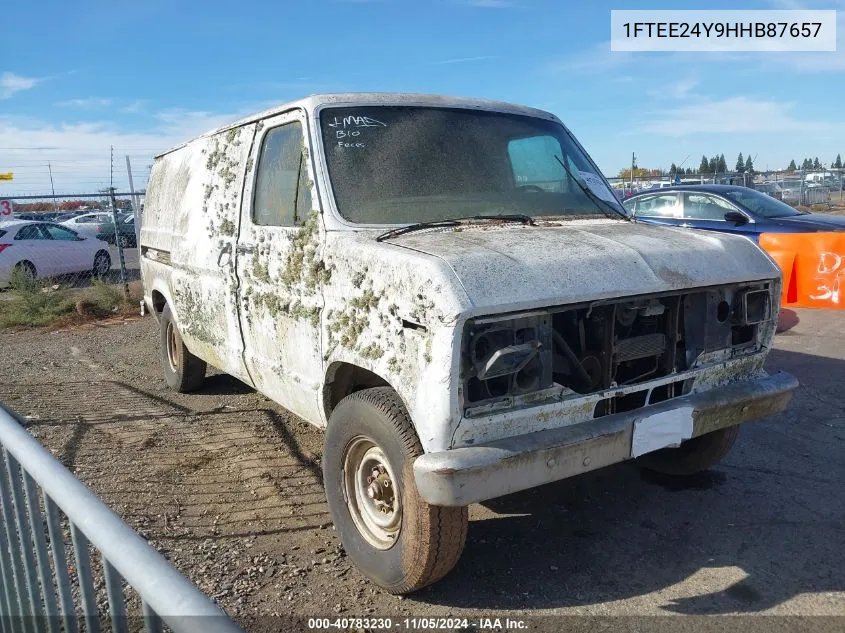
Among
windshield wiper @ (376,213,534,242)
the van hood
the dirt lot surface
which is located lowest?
the dirt lot surface

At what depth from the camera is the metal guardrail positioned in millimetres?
1144

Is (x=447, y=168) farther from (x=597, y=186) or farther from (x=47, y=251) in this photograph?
(x=47, y=251)

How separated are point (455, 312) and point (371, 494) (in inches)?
43.0

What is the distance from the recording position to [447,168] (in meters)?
3.73

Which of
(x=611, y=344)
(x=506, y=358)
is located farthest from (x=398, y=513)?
(x=611, y=344)

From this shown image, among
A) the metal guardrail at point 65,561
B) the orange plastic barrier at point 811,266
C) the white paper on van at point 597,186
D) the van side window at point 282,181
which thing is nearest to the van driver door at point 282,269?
the van side window at point 282,181

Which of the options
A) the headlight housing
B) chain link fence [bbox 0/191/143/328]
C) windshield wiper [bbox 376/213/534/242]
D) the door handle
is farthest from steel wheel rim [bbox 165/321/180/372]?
chain link fence [bbox 0/191/143/328]

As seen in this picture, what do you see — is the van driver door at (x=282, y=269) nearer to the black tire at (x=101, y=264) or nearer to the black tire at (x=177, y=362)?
the black tire at (x=177, y=362)

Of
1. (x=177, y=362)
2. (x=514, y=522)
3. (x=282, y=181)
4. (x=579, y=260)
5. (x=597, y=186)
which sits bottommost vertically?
(x=514, y=522)

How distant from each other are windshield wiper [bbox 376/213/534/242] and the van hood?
41 millimetres

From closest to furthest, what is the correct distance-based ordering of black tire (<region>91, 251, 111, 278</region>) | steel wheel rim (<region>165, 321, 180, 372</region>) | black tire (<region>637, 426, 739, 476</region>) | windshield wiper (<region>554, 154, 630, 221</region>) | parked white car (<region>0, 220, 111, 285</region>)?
black tire (<region>637, 426, 739, 476</region>) → windshield wiper (<region>554, 154, 630, 221</region>) → steel wheel rim (<region>165, 321, 180, 372</region>) → parked white car (<region>0, 220, 111, 285</region>) → black tire (<region>91, 251, 111, 278</region>)

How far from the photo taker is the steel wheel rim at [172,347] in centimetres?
605

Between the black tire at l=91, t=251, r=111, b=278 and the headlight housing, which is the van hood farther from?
the black tire at l=91, t=251, r=111, b=278

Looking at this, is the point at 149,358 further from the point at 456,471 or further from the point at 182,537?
the point at 456,471
